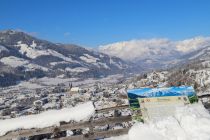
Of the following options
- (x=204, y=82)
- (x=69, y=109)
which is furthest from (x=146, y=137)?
(x=204, y=82)

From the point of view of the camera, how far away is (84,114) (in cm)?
1578

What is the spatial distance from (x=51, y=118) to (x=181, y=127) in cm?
486

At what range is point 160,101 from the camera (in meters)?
14.8

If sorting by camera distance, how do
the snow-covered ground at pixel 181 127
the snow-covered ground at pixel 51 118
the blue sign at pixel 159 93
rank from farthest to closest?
the snow-covered ground at pixel 51 118
the blue sign at pixel 159 93
the snow-covered ground at pixel 181 127

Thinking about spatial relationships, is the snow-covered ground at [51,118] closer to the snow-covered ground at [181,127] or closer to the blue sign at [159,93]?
the blue sign at [159,93]

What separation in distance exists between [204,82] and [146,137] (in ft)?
439

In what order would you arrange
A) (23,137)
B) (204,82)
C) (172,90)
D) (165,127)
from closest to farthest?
(165,127) → (172,90) → (23,137) → (204,82)

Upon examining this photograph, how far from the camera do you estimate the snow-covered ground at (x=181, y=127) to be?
13312mm

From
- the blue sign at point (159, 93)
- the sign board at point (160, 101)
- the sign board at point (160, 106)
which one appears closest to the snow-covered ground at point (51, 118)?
the blue sign at point (159, 93)

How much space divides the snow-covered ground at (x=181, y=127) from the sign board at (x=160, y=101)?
1.06 feet

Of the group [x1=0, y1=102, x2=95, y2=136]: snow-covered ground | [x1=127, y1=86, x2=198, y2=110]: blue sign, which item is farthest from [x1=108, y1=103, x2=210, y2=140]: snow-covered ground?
[x1=0, y1=102, x2=95, y2=136]: snow-covered ground

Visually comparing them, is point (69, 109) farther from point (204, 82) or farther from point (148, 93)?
point (204, 82)

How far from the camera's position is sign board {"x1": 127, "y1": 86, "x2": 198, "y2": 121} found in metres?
14.8

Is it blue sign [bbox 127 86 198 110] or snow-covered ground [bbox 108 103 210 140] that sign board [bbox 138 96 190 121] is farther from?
snow-covered ground [bbox 108 103 210 140]
